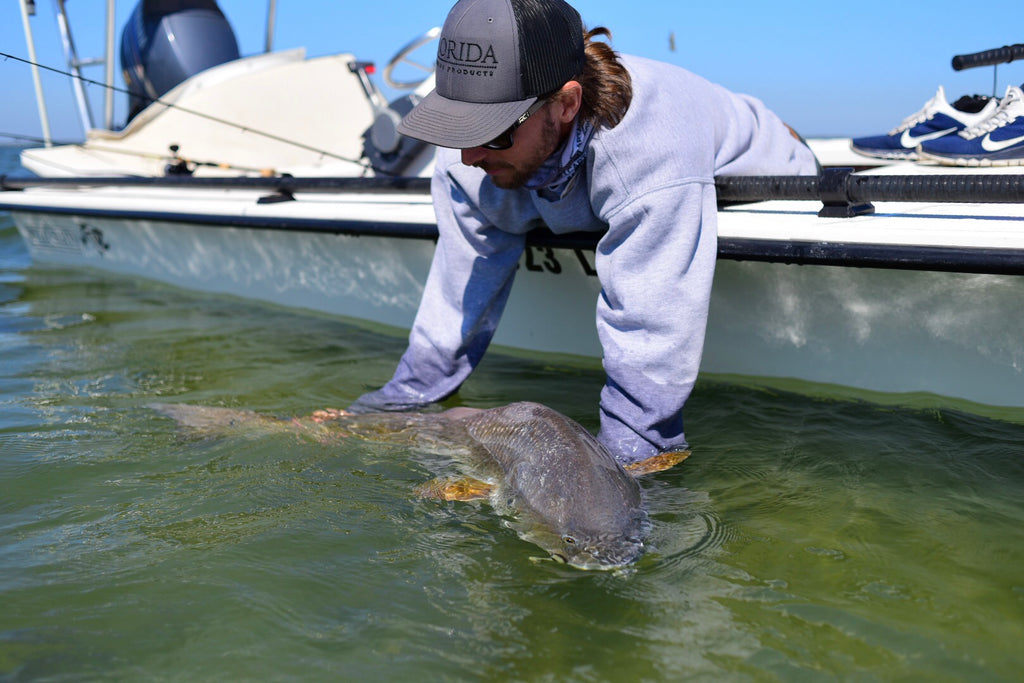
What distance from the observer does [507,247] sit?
12.1ft

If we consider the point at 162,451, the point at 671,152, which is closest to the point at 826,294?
the point at 671,152

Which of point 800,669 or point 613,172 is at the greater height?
point 613,172

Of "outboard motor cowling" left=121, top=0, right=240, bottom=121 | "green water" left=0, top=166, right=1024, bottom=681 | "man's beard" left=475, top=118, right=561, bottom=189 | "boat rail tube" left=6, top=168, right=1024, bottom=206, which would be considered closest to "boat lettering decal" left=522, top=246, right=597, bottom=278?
"green water" left=0, top=166, right=1024, bottom=681

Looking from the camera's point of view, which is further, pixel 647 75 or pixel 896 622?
pixel 647 75

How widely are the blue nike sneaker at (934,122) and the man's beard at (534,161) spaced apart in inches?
102

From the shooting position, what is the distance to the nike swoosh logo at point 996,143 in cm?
406

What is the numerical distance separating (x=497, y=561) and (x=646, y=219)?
3.86 feet

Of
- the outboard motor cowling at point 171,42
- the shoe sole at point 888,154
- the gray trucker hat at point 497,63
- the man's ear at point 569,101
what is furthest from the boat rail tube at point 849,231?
the outboard motor cowling at point 171,42

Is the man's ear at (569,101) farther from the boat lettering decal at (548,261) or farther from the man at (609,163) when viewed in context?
the boat lettering decal at (548,261)

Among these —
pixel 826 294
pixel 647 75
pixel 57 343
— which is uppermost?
pixel 647 75

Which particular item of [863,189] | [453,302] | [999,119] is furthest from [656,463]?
[999,119]

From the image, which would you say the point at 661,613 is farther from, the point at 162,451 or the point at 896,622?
the point at 162,451

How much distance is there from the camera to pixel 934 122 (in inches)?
180

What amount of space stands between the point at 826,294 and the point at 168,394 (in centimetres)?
307
